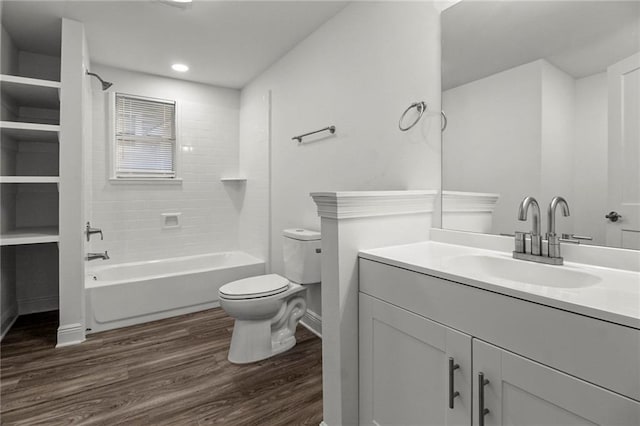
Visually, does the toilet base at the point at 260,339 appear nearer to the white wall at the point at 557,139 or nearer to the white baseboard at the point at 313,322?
the white baseboard at the point at 313,322

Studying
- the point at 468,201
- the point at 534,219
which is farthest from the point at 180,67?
the point at 534,219

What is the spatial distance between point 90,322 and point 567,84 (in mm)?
3371

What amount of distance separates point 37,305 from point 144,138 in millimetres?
1873

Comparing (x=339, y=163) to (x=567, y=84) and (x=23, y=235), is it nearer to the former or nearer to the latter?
(x=567, y=84)

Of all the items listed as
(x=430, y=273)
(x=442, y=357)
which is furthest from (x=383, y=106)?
(x=442, y=357)

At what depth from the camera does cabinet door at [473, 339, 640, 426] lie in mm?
720

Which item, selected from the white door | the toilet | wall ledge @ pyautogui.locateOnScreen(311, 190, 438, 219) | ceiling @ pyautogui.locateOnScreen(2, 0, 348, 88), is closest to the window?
ceiling @ pyautogui.locateOnScreen(2, 0, 348, 88)

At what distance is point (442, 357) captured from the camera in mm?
1078

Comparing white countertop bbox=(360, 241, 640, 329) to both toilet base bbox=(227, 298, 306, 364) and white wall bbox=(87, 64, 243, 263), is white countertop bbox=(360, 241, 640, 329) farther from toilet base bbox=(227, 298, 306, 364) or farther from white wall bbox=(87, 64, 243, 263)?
white wall bbox=(87, 64, 243, 263)

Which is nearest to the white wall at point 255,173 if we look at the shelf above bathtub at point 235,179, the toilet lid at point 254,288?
the shelf above bathtub at point 235,179

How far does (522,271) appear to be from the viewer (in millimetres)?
A: 1244

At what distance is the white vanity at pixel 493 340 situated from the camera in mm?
731

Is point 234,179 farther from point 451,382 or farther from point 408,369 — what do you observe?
point 451,382

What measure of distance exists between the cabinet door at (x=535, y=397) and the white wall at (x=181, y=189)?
342 cm
